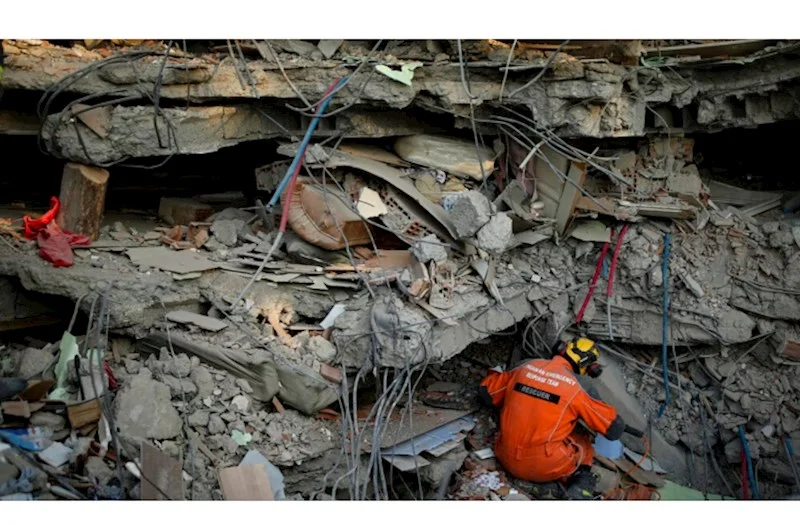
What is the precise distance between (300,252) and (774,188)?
5875mm

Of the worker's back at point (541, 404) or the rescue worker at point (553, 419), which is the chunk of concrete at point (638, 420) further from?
the worker's back at point (541, 404)

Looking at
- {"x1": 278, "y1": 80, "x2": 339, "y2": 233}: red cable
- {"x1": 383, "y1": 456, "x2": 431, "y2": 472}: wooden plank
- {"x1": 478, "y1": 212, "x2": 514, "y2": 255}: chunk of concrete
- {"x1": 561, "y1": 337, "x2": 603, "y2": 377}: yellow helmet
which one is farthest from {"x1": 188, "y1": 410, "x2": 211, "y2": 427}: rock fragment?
{"x1": 561, "y1": 337, "x2": 603, "y2": 377}: yellow helmet

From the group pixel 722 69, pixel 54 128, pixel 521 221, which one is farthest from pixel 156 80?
pixel 722 69

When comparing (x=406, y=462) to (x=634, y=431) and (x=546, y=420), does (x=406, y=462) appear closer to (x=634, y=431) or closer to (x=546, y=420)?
(x=546, y=420)

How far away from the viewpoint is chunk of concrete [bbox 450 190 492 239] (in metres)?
7.59

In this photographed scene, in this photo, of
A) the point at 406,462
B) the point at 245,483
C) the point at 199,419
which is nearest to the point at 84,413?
the point at 199,419

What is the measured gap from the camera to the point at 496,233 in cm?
774

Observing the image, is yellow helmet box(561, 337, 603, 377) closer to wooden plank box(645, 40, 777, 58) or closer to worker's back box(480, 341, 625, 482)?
worker's back box(480, 341, 625, 482)

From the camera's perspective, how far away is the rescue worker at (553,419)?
7664mm

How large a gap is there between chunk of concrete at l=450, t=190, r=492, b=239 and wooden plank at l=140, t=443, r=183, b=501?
11.2 feet

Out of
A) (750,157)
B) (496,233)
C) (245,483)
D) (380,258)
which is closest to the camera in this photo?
(245,483)

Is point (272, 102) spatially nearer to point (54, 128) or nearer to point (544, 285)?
point (54, 128)

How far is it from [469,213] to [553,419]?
7.02 feet

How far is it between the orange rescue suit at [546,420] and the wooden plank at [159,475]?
3.38m
